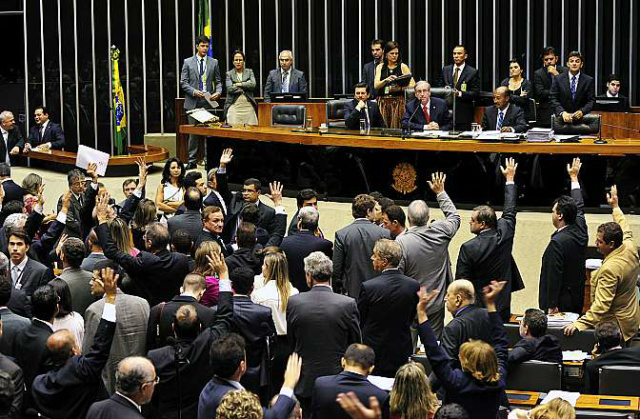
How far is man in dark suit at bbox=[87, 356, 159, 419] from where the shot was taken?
224 inches

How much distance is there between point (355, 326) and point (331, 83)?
11.0m

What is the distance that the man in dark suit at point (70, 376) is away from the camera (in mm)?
6270

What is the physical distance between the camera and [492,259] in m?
8.72

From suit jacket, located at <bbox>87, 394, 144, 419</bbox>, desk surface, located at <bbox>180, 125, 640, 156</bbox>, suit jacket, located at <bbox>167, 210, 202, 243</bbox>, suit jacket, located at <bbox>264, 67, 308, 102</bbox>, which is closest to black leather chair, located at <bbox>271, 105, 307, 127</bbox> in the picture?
desk surface, located at <bbox>180, 125, 640, 156</bbox>

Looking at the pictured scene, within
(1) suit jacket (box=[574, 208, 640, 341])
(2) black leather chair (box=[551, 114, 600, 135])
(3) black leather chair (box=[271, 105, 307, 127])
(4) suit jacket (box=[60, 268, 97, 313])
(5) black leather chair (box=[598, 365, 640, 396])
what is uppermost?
(3) black leather chair (box=[271, 105, 307, 127])

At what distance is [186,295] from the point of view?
7074 mm

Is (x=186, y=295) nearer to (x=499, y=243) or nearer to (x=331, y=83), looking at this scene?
(x=499, y=243)

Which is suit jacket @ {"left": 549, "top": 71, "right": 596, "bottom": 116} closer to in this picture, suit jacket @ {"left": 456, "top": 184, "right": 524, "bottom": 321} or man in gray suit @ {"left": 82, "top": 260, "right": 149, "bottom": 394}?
suit jacket @ {"left": 456, "top": 184, "right": 524, "bottom": 321}

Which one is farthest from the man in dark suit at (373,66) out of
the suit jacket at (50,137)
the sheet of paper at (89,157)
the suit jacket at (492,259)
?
the suit jacket at (492,259)

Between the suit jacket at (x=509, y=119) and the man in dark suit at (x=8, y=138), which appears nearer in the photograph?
the suit jacket at (x=509, y=119)

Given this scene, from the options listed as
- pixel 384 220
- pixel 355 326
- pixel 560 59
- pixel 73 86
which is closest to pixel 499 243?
pixel 384 220

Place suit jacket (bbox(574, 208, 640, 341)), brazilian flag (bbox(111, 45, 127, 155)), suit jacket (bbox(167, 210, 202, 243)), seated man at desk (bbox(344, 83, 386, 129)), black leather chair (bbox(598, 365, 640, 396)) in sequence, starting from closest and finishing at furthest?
black leather chair (bbox(598, 365, 640, 396))
suit jacket (bbox(574, 208, 640, 341))
suit jacket (bbox(167, 210, 202, 243))
seated man at desk (bbox(344, 83, 386, 129))
brazilian flag (bbox(111, 45, 127, 155))

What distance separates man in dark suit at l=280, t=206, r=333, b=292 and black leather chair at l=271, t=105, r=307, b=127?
17.0 feet

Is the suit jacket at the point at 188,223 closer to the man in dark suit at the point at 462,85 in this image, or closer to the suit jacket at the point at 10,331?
the suit jacket at the point at 10,331
